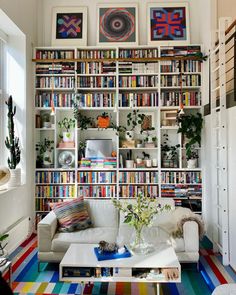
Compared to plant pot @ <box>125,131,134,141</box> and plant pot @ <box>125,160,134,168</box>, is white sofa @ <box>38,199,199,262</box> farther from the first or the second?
plant pot @ <box>125,131,134,141</box>

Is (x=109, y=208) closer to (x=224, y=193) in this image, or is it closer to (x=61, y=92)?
(x=224, y=193)

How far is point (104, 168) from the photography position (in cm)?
466

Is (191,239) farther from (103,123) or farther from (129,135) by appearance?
(103,123)

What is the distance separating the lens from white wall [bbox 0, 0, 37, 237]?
3.70 meters

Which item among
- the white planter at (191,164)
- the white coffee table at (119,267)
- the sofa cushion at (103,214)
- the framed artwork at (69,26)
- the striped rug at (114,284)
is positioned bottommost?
the striped rug at (114,284)

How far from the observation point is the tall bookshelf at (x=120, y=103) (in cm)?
463

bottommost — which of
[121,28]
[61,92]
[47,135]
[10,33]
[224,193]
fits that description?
[224,193]

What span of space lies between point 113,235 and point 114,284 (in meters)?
0.58

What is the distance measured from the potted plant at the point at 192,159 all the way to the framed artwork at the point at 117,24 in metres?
2.05

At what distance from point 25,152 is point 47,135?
720 mm

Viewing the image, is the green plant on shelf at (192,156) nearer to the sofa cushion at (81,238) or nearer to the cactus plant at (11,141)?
the sofa cushion at (81,238)

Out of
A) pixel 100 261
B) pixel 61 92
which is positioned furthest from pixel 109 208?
pixel 61 92

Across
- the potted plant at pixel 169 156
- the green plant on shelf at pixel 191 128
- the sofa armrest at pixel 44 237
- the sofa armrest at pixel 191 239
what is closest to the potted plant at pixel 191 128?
the green plant on shelf at pixel 191 128

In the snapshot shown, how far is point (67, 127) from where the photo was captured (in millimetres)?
4855
